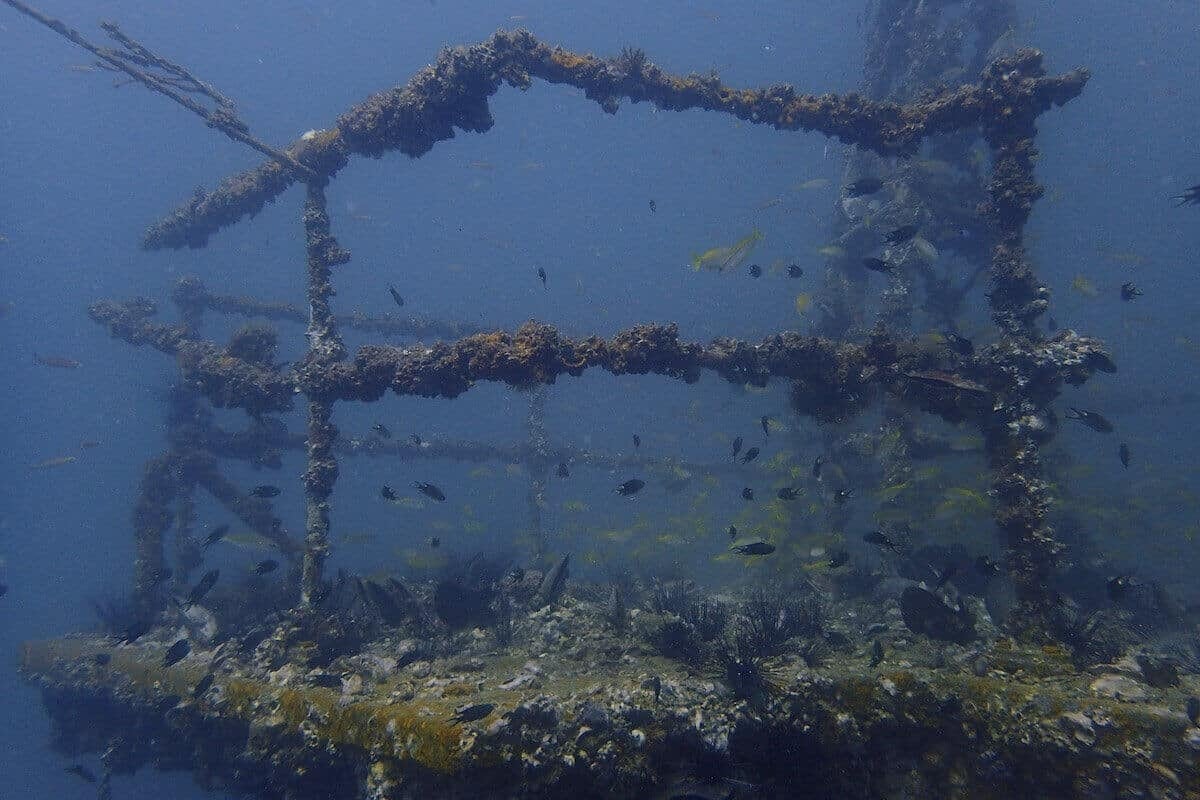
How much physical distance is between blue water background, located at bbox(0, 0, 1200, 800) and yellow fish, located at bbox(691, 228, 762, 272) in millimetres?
50166

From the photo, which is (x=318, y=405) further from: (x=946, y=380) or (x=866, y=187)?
(x=866, y=187)

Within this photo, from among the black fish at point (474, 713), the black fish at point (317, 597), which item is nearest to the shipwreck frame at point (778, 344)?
the black fish at point (317, 597)

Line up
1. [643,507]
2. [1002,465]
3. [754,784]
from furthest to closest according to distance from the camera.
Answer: [643,507]
[1002,465]
[754,784]

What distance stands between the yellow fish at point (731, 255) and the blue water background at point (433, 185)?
50166mm

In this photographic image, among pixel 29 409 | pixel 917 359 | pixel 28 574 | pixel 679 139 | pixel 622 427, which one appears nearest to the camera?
pixel 917 359

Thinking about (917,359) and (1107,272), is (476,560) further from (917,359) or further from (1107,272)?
(1107,272)

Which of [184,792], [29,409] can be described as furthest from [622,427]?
[29,409]

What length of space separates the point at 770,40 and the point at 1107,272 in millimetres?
108763

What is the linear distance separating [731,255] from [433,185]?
21155cm

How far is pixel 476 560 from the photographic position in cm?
1312

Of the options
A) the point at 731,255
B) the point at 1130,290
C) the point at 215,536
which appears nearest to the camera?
the point at 1130,290

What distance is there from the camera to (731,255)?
987 centimetres

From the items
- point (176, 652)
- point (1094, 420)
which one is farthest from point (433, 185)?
point (1094, 420)

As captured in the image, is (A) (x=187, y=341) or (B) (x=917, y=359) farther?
(A) (x=187, y=341)
